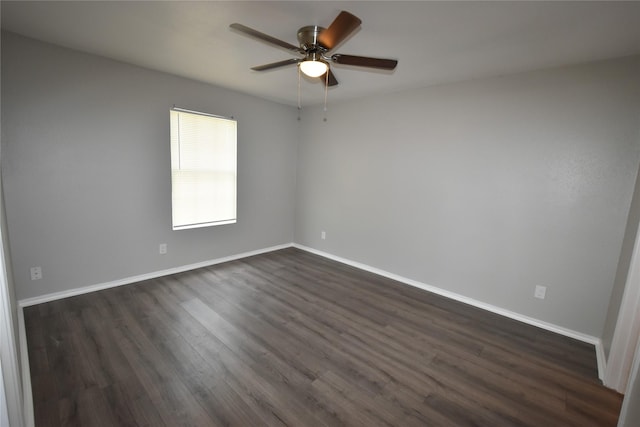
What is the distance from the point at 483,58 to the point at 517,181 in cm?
123

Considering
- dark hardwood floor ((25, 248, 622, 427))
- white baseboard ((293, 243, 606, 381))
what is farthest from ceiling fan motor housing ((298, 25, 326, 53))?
white baseboard ((293, 243, 606, 381))

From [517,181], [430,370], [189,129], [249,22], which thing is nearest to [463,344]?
[430,370]

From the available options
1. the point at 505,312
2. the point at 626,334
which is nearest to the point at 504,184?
the point at 505,312

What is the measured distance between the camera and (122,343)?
2.24 m

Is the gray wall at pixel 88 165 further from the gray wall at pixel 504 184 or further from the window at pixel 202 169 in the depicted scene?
the gray wall at pixel 504 184

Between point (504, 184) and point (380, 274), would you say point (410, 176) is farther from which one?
point (380, 274)

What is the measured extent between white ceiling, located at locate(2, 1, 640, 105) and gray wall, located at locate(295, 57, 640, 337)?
342mm

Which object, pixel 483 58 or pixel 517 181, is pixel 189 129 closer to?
pixel 483 58

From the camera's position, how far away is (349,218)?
14.2 ft

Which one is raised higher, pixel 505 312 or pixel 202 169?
pixel 202 169

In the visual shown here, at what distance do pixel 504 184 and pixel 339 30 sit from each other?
2.30 metres

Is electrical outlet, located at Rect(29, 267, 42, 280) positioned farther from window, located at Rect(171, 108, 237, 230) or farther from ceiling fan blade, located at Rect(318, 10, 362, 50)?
ceiling fan blade, located at Rect(318, 10, 362, 50)

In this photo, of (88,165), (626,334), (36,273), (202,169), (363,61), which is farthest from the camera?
(202,169)

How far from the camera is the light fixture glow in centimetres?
202
